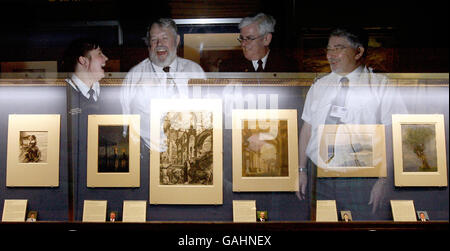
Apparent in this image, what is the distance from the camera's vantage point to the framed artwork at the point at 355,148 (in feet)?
8.56

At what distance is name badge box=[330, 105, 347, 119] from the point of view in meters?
2.62

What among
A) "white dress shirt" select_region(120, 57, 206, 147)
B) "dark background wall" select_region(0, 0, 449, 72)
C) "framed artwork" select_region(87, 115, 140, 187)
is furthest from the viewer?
"framed artwork" select_region(87, 115, 140, 187)

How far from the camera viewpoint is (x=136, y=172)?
263 centimetres

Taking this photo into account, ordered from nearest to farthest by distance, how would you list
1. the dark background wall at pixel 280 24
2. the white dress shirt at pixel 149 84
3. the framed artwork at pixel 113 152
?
1. the dark background wall at pixel 280 24
2. the white dress shirt at pixel 149 84
3. the framed artwork at pixel 113 152

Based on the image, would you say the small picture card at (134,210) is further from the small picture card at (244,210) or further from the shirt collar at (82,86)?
the shirt collar at (82,86)

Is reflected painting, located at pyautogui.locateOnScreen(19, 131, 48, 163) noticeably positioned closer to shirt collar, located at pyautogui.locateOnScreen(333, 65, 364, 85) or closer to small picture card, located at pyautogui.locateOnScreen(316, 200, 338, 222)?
small picture card, located at pyautogui.locateOnScreen(316, 200, 338, 222)

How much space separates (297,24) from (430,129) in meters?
1.11

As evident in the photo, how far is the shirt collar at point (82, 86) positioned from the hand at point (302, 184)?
4.65 feet

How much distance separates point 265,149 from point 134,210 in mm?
934

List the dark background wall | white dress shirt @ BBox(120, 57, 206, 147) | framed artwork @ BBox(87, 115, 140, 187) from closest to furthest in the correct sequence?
1. the dark background wall
2. white dress shirt @ BBox(120, 57, 206, 147)
3. framed artwork @ BBox(87, 115, 140, 187)

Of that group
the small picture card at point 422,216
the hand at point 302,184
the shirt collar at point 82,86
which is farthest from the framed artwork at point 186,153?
the small picture card at point 422,216

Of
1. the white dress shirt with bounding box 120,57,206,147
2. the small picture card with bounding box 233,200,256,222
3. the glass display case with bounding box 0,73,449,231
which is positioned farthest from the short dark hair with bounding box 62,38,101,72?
the small picture card with bounding box 233,200,256,222

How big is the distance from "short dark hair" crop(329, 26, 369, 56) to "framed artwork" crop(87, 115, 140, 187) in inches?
53.5

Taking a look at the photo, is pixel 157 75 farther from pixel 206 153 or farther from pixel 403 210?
pixel 403 210
